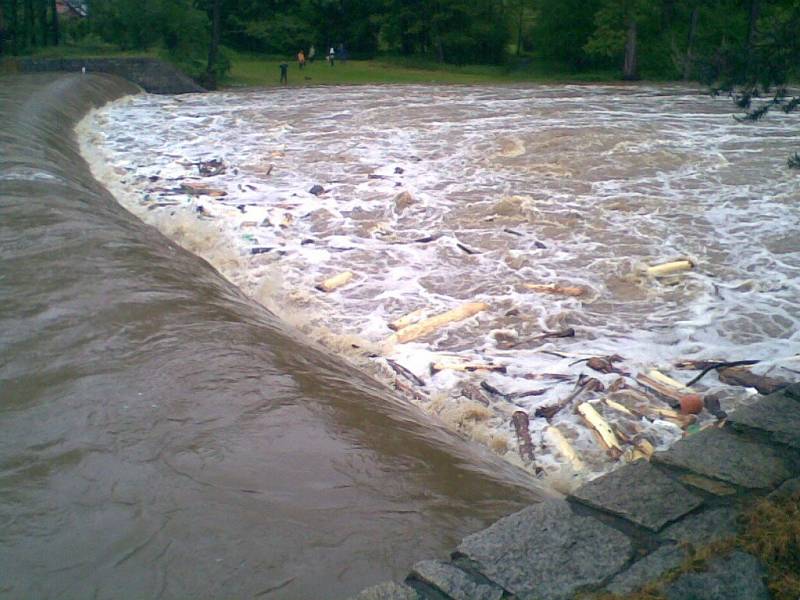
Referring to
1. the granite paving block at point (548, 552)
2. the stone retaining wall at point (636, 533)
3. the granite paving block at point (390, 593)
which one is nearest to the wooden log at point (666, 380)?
the stone retaining wall at point (636, 533)

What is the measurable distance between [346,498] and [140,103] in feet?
74.1

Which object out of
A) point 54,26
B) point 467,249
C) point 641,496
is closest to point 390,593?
point 641,496

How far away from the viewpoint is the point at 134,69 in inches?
1092

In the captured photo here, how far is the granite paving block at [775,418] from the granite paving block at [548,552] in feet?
4.08

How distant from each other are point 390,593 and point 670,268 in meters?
7.45

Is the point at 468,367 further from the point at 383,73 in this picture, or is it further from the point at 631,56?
the point at 631,56

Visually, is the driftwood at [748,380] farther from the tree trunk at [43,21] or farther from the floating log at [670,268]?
A: the tree trunk at [43,21]

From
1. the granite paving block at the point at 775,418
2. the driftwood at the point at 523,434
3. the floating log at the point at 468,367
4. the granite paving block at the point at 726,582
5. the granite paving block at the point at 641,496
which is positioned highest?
the granite paving block at the point at 726,582

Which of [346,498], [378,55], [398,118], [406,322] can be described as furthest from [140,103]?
[378,55]

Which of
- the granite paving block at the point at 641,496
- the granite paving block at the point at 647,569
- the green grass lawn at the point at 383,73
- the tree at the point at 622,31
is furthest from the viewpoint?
the tree at the point at 622,31

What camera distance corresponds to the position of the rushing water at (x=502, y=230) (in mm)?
7488

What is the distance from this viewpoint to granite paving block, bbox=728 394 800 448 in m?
4.16

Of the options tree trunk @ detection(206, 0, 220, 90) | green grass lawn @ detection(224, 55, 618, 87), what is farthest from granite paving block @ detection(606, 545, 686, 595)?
green grass lawn @ detection(224, 55, 618, 87)

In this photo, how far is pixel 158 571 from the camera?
141 inches
